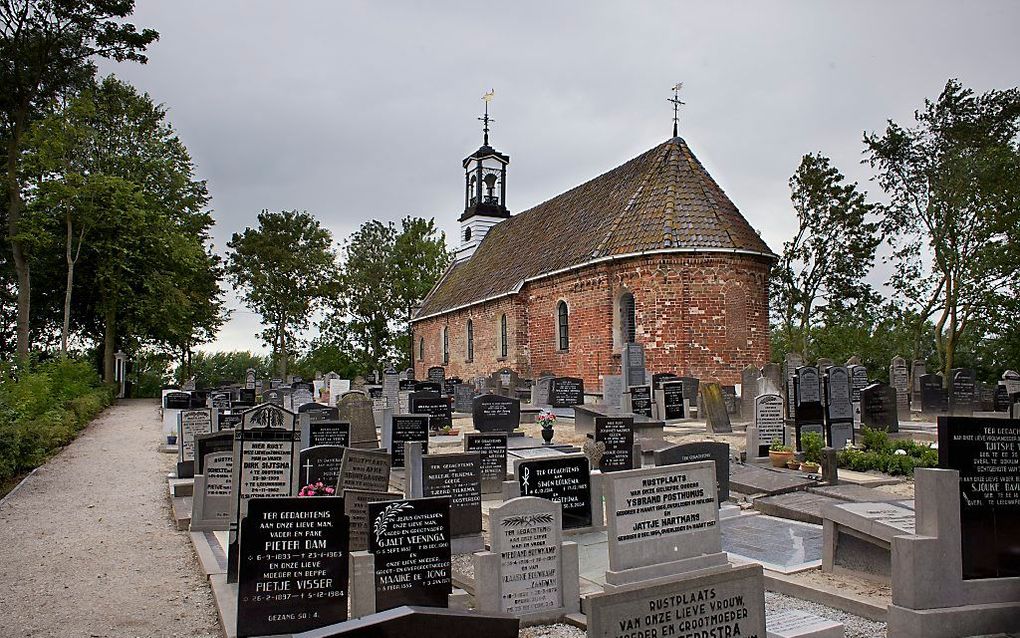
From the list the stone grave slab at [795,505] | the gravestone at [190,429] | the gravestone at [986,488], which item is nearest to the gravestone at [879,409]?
the stone grave slab at [795,505]

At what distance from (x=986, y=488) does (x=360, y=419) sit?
986cm

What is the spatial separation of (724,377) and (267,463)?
62.7 feet

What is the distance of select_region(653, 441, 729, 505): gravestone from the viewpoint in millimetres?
7973

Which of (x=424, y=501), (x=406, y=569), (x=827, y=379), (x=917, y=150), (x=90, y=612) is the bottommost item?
(x=90, y=612)

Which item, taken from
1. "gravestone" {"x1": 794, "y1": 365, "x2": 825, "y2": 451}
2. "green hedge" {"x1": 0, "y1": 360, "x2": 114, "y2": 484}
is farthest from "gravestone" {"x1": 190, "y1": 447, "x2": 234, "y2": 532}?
"gravestone" {"x1": 794, "y1": 365, "x2": 825, "y2": 451}

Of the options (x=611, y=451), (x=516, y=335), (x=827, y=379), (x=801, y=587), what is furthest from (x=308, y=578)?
(x=516, y=335)

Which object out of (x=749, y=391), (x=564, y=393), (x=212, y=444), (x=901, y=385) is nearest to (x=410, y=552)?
(x=212, y=444)

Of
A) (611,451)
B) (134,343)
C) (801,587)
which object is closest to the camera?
(801,587)

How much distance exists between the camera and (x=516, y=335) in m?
29.5

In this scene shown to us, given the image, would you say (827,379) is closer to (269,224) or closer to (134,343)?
(134,343)

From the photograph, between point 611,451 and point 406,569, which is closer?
point 406,569

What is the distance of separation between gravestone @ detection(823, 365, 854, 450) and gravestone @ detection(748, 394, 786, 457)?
923 millimetres

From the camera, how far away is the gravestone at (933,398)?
18766mm

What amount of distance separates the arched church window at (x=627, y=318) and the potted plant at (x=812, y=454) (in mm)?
14475
